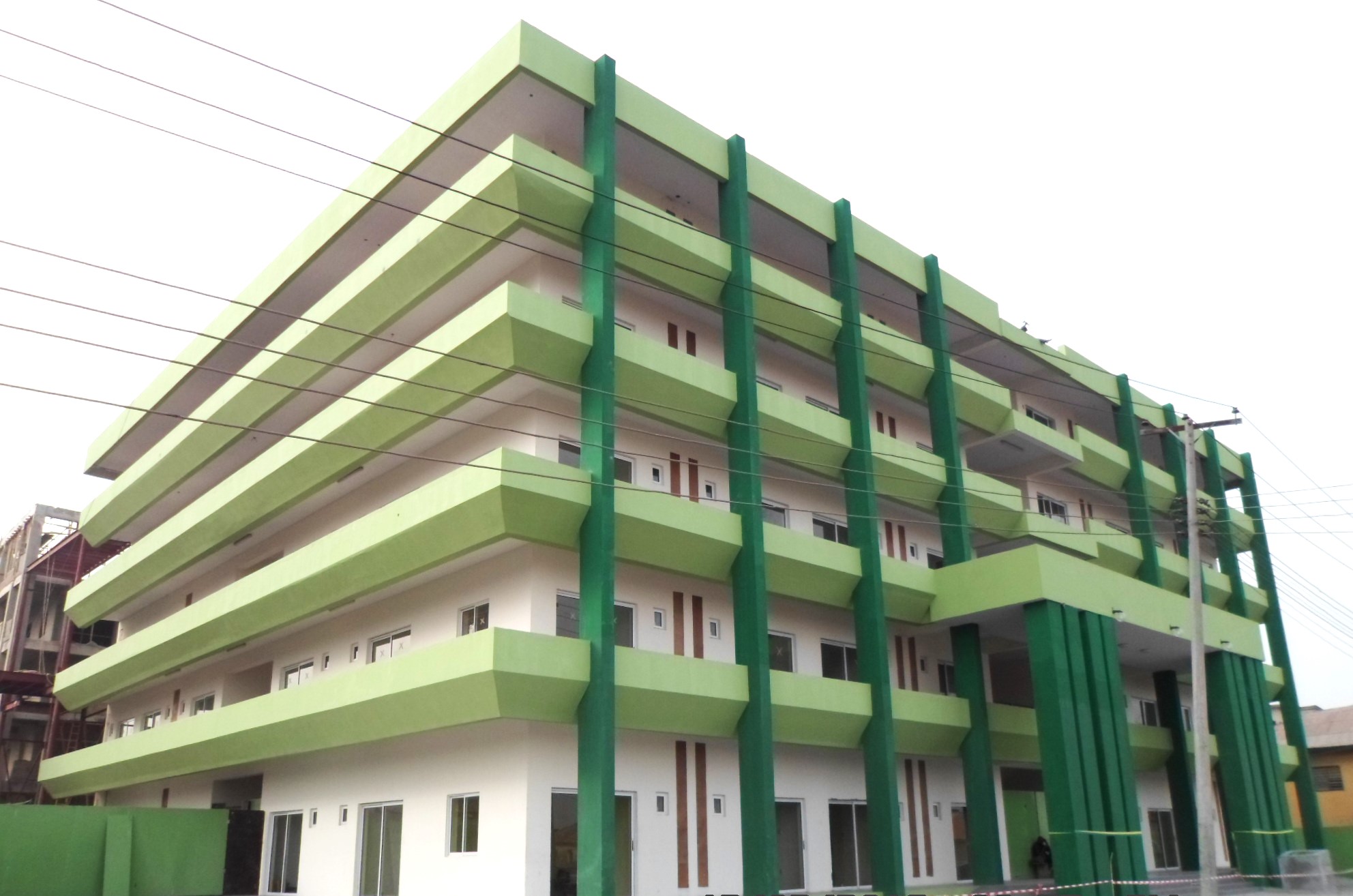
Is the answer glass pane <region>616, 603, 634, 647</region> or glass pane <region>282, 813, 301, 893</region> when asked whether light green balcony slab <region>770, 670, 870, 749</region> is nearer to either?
glass pane <region>616, 603, 634, 647</region>

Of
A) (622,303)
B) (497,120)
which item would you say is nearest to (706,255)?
(622,303)

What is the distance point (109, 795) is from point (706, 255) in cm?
3475

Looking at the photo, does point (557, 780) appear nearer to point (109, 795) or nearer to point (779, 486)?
point (779, 486)

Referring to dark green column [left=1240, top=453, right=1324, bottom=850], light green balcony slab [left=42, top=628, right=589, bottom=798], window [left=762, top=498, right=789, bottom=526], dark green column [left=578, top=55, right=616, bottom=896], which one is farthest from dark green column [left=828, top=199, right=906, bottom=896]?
dark green column [left=1240, top=453, right=1324, bottom=850]

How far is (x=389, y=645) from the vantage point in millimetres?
29609

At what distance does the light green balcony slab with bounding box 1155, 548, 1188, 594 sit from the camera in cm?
4469

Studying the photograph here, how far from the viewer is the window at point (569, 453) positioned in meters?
26.6

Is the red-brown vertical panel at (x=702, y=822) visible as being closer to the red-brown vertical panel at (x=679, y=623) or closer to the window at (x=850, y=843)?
the red-brown vertical panel at (x=679, y=623)

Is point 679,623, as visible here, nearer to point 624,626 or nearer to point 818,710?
point 624,626

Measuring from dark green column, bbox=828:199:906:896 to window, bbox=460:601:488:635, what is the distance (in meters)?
10.3

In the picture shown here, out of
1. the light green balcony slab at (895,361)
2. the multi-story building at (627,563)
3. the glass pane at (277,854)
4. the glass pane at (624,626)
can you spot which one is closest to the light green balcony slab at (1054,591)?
the multi-story building at (627,563)

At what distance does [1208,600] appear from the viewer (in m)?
47.1

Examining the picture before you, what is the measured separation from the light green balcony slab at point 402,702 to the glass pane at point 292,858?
6.88 ft

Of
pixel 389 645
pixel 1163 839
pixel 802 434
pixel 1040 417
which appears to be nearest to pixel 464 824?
pixel 389 645
